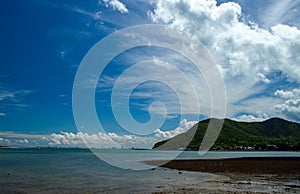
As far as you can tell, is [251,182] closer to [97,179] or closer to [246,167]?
[97,179]

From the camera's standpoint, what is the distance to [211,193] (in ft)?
89.5

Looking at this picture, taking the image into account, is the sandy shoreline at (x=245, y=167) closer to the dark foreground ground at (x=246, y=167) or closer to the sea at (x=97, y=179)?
the dark foreground ground at (x=246, y=167)

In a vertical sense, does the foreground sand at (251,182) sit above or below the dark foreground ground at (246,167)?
below

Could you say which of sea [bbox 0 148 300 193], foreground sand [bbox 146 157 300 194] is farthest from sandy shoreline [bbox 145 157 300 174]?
sea [bbox 0 148 300 193]

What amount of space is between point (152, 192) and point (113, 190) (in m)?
4.40

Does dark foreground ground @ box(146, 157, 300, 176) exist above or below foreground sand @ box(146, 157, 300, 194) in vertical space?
above

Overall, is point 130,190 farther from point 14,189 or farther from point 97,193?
point 14,189

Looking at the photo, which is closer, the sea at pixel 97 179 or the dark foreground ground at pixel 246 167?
the sea at pixel 97 179

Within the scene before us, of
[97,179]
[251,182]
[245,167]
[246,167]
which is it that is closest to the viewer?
[251,182]

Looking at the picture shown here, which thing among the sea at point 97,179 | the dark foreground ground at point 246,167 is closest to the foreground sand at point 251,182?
the dark foreground ground at point 246,167

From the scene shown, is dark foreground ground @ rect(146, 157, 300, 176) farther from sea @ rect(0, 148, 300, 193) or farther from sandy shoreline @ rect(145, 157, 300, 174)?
sea @ rect(0, 148, 300, 193)

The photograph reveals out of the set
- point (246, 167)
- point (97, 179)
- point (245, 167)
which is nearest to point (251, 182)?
point (97, 179)

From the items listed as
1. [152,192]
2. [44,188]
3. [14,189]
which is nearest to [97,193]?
[152,192]

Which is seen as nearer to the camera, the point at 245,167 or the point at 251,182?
the point at 251,182
